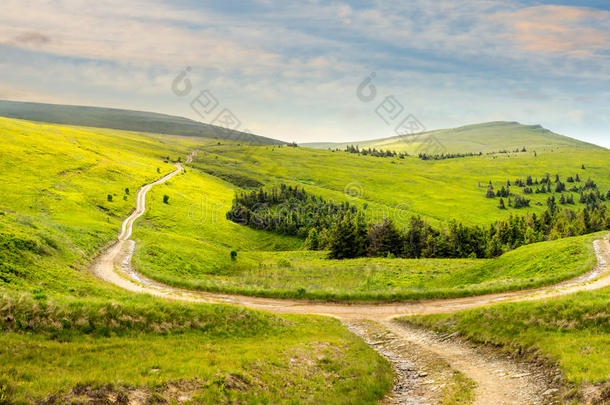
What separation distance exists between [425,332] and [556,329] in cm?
790

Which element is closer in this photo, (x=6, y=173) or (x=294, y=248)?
(x=6, y=173)

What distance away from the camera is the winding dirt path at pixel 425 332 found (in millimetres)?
14547

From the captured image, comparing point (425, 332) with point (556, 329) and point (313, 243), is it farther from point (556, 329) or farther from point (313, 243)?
point (313, 243)

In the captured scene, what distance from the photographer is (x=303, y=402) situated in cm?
1301

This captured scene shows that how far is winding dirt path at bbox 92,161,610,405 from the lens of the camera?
573 inches

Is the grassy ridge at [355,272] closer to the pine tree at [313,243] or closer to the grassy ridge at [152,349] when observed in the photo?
the grassy ridge at [152,349]

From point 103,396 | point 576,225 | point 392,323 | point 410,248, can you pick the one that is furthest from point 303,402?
point 576,225

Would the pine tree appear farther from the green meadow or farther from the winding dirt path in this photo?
the winding dirt path

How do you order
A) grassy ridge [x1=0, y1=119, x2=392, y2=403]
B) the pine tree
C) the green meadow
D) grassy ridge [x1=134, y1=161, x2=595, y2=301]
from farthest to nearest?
the pine tree, grassy ridge [x1=134, y1=161, x2=595, y2=301], the green meadow, grassy ridge [x1=0, y1=119, x2=392, y2=403]

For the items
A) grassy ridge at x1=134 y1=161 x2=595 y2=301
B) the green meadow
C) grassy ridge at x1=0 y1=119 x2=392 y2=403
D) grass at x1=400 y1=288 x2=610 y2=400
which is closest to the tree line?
grassy ridge at x1=134 y1=161 x2=595 y2=301

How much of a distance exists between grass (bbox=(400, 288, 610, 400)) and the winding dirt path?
3.49 ft

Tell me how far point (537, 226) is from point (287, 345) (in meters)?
122

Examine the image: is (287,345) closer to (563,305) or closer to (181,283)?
(563,305)

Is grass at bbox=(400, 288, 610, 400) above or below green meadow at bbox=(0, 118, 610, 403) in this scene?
above
